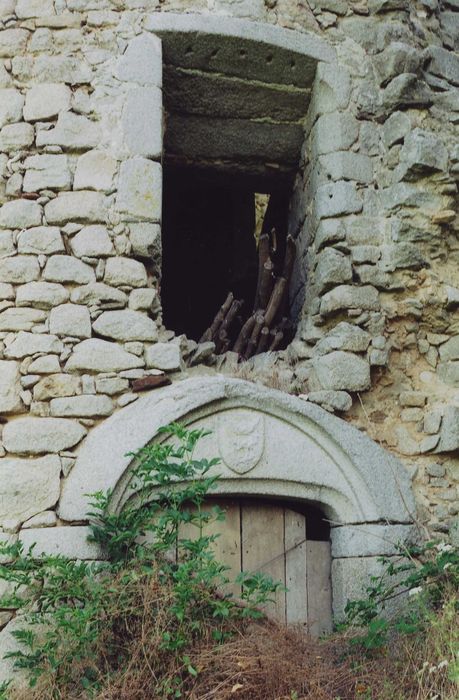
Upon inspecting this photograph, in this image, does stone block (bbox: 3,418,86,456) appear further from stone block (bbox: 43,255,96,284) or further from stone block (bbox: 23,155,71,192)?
stone block (bbox: 23,155,71,192)

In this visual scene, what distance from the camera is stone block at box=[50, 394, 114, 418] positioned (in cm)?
399

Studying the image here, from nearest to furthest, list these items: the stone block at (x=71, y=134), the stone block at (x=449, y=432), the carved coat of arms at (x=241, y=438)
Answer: the carved coat of arms at (x=241, y=438) → the stone block at (x=71, y=134) → the stone block at (x=449, y=432)

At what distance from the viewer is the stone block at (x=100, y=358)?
407 cm

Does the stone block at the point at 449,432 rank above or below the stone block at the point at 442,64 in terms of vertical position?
below

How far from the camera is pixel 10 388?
13.1ft

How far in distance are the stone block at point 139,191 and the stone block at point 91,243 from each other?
164 millimetres

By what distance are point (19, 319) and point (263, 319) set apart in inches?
65.0

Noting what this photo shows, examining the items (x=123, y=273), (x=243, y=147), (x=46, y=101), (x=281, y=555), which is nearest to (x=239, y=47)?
(x=243, y=147)

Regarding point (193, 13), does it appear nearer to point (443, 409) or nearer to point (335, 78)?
point (335, 78)

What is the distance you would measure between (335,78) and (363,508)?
2.36m

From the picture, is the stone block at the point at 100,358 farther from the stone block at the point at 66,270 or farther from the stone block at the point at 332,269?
the stone block at the point at 332,269

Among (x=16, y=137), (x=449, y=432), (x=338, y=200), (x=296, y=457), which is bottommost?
(x=296, y=457)

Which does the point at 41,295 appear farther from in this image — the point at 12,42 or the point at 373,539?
the point at 373,539

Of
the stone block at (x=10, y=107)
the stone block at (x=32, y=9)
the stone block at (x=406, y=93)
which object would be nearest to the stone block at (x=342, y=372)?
the stone block at (x=406, y=93)
